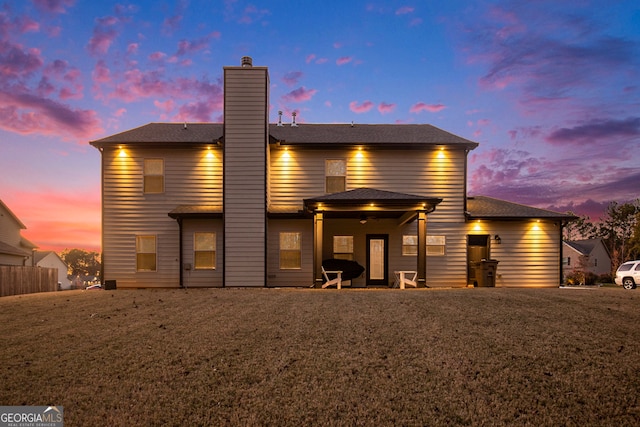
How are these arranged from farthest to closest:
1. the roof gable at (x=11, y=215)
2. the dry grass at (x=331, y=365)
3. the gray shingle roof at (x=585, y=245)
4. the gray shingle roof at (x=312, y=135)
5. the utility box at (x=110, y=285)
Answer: the gray shingle roof at (x=585, y=245), the roof gable at (x=11, y=215), the gray shingle roof at (x=312, y=135), the utility box at (x=110, y=285), the dry grass at (x=331, y=365)

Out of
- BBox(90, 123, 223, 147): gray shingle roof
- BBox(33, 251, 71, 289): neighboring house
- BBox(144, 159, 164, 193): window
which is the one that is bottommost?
BBox(33, 251, 71, 289): neighboring house

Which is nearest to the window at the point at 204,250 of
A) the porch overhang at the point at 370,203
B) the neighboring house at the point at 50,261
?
the porch overhang at the point at 370,203

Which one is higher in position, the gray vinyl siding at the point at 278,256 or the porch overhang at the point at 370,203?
the porch overhang at the point at 370,203

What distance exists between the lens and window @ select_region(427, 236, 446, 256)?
56.7 feet

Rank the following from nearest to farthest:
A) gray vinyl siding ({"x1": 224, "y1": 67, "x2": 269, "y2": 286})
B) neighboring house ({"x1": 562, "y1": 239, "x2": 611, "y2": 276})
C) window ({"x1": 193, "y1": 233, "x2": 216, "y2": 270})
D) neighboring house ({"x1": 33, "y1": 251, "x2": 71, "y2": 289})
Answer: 1. gray vinyl siding ({"x1": 224, "y1": 67, "x2": 269, "y2": 286})
2. window ({"x1": 193, "y1": 233, "x2": 216, "y2": 270})
3. neighboring house ({"x1": 33, "y1": 251, "x2": 71, "y2": 289})
4. neighboring house ({"x1": 562, "y1": 239, "x2": 611, "y2": 276})

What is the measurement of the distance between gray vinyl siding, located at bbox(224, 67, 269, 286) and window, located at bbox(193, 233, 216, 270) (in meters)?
1.15

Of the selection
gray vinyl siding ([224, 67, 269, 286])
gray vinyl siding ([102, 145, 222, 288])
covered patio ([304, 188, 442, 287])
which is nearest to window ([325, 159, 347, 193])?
covered patio ([304, 188, 442, 287])

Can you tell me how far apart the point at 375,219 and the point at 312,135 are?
14.8 feet

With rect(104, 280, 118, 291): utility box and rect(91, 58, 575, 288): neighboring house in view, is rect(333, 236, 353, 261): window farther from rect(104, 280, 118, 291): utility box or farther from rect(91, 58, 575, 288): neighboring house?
rect(104, 280, 118, 291): utility box

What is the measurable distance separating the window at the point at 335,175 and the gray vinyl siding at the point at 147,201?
433cm

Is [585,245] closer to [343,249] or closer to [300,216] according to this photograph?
[343,249]

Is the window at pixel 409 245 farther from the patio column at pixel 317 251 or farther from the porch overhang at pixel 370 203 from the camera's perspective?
the patio column at pixel 317 251

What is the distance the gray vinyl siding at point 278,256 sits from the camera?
1675 centimetres

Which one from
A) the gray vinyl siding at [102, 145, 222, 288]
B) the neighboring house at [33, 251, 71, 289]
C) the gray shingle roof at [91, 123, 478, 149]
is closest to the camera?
the gray vinyl siding at [102, 145, 222, 288]
